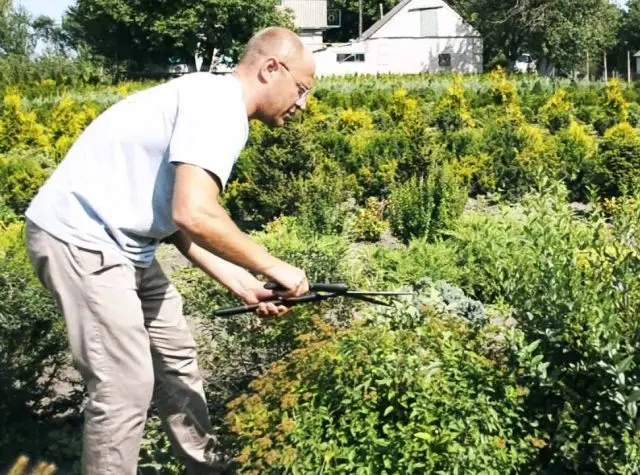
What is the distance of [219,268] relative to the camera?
3336 mm

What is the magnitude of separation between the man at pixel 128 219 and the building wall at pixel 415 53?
167 feet

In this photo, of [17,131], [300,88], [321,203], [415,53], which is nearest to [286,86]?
[300,88]

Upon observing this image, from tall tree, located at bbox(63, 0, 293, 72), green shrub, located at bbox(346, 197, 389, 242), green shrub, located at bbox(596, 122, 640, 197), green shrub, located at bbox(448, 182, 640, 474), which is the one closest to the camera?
green shrub, located at bbox(448, 182, 640, 474)

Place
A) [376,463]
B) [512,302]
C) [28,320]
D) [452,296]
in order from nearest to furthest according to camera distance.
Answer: [376,463]
[512,302]
[28,320]
[452,296]

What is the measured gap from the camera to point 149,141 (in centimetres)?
271

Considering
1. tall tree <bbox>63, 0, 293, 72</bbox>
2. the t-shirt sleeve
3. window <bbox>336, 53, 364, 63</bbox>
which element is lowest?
the t-shirt sleeve

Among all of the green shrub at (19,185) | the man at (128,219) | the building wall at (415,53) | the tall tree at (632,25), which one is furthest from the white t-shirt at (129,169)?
the tall tree at (632,25)

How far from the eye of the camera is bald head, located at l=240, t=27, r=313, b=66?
2.75m

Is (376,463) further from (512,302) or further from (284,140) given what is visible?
(284,140)

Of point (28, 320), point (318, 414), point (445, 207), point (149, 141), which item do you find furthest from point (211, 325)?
point (445, 207)

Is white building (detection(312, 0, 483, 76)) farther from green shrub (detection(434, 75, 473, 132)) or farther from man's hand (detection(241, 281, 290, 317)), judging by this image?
man's hand (detection(241, 281, 290, 317))

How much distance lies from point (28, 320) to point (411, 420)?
187 centimetres

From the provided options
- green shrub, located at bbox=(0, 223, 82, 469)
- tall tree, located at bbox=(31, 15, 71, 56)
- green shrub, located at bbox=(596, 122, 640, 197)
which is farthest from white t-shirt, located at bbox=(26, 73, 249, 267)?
tall tree, located at bbox=(31, 15, 71, 56)

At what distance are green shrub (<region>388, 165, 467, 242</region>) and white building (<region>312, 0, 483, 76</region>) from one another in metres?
44.6
